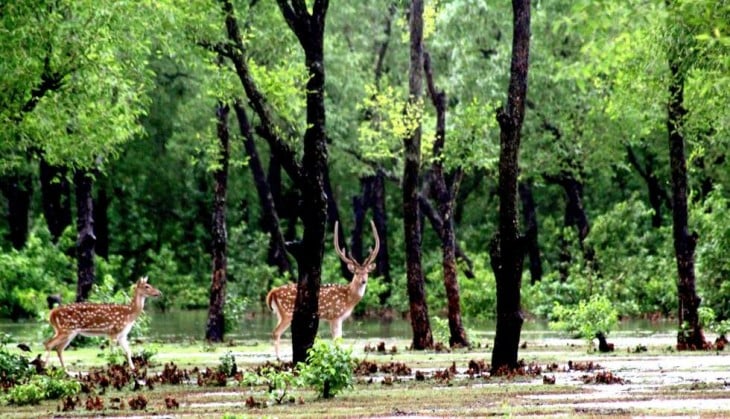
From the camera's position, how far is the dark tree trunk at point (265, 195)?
48812 millimetres

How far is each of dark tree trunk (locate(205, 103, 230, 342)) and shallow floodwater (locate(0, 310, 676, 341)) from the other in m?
1.95

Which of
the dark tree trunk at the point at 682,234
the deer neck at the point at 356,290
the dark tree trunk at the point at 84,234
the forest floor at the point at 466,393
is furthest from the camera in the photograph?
the dark tree trunk at the point at 84,234

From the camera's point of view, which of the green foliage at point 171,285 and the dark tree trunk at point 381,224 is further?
the green foliage at point 171,285

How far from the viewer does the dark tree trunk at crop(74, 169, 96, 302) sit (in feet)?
128

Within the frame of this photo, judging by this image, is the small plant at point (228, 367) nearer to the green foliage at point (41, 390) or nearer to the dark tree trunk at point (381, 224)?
the green foliage at point (41, 390)

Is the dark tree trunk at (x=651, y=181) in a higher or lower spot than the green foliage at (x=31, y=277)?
higher

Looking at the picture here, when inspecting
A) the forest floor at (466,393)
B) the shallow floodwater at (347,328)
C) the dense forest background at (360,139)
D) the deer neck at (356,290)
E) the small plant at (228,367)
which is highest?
the dense forest background at (360,139)

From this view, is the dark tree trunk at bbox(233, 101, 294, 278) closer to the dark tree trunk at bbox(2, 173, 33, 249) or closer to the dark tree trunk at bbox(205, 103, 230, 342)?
the dark tree trunk at bbox(205, 103, 230, 342)

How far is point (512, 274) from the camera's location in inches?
960

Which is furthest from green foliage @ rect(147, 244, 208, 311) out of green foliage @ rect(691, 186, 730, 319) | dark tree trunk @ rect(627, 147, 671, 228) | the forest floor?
the forest floor

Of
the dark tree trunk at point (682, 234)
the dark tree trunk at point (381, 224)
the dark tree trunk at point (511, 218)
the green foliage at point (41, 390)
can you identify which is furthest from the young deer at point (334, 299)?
the dark tree trunk at point (381, 224)

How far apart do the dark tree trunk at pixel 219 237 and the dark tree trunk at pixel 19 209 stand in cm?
3032

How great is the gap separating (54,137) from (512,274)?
326 inches

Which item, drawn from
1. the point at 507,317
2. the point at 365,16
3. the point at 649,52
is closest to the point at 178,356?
the point at 507,317
